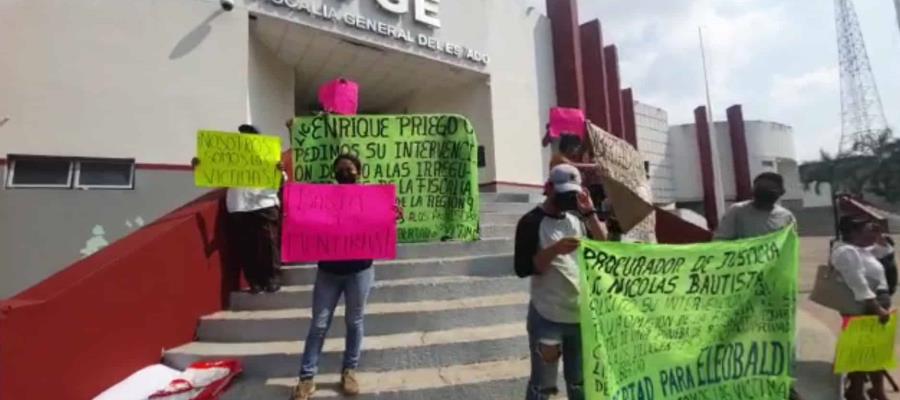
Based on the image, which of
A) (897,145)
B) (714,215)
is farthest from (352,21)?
(897,145)

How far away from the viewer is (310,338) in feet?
11.2

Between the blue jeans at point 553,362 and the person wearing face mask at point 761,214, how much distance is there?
61.9 inches

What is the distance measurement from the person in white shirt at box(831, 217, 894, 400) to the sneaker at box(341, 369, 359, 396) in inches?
132

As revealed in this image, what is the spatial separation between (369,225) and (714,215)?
58.0ft

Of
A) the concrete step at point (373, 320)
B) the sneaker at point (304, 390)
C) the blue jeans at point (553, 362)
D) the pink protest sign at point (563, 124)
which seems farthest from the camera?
the pink protest sign at point (563, 124)

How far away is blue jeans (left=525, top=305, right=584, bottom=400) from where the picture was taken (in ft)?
8.89

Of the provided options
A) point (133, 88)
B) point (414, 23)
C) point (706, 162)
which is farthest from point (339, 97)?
point (706, 162)

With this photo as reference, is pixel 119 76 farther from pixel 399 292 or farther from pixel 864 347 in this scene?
pixel 864 347

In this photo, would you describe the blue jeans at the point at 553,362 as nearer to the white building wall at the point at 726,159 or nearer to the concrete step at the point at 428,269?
the concrete step at the point at 428,269

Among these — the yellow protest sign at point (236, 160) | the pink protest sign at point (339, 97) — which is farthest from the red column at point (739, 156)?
the yellow protest sign at point (236, 160)

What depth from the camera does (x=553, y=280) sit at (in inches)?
109

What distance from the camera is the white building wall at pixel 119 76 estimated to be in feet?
20.8

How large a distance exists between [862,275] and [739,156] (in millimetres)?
19940

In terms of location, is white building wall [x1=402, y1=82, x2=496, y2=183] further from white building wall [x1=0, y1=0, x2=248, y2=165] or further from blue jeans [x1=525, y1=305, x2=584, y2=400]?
blue jeans [x1=525, y1=305, x2=584, y2=400]
